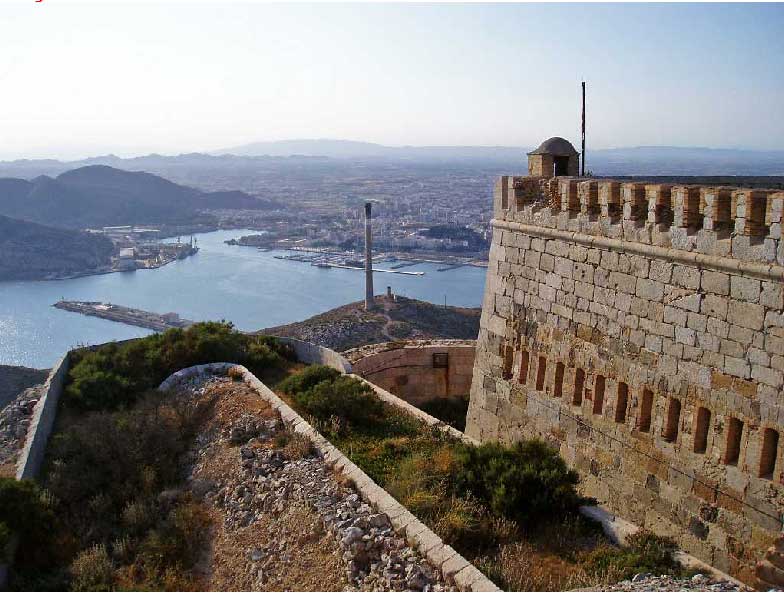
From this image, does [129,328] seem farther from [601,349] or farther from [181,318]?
[601,349]

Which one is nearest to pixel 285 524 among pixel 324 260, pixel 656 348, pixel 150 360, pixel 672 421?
pixel 672 421

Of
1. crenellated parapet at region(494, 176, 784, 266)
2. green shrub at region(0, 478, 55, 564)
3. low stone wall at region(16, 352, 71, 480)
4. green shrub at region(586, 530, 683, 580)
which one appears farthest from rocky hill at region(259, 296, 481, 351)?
green shrub at region(586, 530, 683, 580)

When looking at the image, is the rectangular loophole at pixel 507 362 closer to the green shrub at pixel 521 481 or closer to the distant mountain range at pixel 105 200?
the green shrub at pixel 521 481

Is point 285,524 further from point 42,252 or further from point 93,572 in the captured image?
point 42,252

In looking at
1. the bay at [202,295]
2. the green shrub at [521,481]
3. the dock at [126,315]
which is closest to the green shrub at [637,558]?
the green shrub at [521,481]

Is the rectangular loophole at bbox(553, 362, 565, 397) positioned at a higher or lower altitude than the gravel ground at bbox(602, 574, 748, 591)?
higher

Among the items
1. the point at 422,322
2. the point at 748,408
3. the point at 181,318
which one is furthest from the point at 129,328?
the point at 748,408

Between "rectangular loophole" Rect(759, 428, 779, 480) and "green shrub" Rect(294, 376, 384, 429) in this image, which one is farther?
"green shrub" Rect(294, 376, 384, 429)

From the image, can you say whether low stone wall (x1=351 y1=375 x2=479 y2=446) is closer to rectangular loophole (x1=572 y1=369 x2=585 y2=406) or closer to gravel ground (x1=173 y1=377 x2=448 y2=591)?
rectangular loophole (x1=572 y1=369 x2=585 y2=406)
